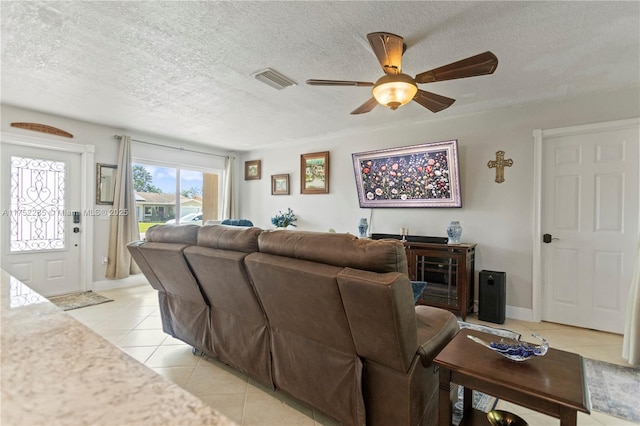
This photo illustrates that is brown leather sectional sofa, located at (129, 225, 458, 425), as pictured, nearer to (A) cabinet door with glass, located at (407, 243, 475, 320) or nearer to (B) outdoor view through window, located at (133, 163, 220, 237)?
(A) cabinet door with glass, located at (407, 243, 475, 320)

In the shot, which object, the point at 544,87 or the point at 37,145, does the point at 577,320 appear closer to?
the point at 544,87

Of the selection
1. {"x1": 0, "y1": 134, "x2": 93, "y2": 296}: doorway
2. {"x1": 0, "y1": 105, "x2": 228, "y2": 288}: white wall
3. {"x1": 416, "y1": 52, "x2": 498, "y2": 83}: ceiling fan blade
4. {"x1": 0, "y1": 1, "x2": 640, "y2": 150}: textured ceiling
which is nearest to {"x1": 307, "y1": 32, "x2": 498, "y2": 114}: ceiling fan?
{"x1": 416, "y1": 52, "x2": 498, "y2": 83}: ceiling fan blade

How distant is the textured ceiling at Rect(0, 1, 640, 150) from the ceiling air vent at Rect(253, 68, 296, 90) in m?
0.06

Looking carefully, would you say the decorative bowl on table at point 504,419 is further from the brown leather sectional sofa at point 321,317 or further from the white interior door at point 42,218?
the white interior door at point 42,218

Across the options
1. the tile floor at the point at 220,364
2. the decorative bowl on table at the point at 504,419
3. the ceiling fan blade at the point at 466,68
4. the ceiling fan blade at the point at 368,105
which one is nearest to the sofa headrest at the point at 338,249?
the decorative bowl on table at the point at 504,419

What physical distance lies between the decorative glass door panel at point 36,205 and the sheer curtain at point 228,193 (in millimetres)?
2615

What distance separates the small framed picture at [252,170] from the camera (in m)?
6.32

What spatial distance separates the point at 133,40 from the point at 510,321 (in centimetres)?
456

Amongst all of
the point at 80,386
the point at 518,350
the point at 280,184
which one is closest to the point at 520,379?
the point at 518,350

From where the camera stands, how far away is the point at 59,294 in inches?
167

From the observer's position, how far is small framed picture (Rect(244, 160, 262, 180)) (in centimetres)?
632

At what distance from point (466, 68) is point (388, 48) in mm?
531

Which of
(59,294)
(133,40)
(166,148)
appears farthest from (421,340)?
(166,148)

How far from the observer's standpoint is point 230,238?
2.01 m
